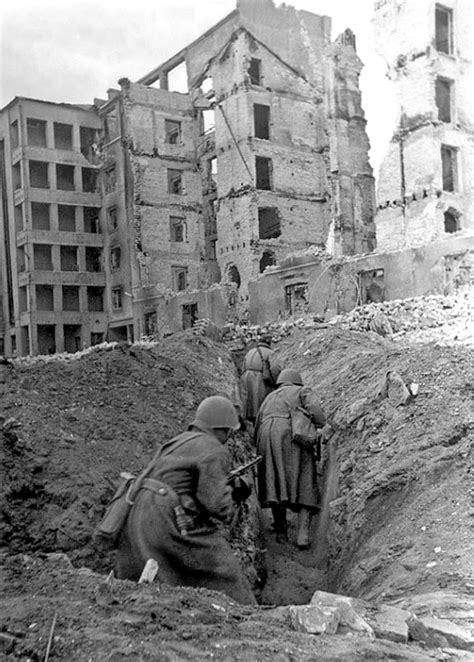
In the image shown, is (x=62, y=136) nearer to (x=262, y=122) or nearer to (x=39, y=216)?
(x=39, y=216)

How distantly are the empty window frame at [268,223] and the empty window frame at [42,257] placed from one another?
33.1 feet

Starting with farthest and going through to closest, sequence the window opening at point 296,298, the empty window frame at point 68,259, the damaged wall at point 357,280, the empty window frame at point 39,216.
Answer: the empty window frame at point 39,216 → the empty window frame at point 68,259 → the window opening at point 296,298 → the damaged wall at point 357,280

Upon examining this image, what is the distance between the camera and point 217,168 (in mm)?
33812

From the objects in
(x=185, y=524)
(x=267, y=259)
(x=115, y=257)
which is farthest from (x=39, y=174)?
(x=185, y=524)

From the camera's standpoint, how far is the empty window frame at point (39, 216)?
2797 cm

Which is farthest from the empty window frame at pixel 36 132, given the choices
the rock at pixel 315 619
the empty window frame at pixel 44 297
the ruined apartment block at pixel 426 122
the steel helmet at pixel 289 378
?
the rock at pixel 315 619

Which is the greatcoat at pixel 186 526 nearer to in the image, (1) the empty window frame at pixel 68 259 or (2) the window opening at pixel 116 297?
(1) the empty window frame at pixel 68 259

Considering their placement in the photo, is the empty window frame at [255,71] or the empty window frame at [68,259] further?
the empty window frame at [255,71]

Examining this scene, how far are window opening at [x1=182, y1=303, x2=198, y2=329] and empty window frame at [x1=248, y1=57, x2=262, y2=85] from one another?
11857 mm

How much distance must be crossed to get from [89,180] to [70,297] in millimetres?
7597

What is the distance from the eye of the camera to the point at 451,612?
4.46m

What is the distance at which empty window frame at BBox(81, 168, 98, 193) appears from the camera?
32344 millimetres

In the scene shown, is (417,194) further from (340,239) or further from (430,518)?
(430,518)

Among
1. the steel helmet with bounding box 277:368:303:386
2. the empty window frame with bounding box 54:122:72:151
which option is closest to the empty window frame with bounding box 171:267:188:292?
the empty window frame with bounding box 54:122:72:151
